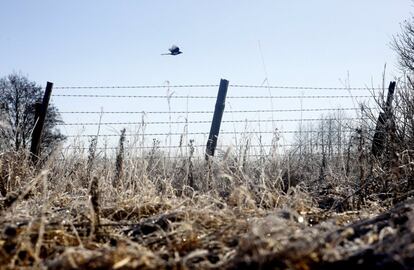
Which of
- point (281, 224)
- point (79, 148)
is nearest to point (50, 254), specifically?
point (281, 224)

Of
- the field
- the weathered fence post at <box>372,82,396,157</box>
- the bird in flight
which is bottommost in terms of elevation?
the field

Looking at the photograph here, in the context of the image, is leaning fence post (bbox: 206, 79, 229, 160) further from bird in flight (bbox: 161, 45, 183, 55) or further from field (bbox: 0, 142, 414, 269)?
field (bbox: 0, 142, 414, 269)

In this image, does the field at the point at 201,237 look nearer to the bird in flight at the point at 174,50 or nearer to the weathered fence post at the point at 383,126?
the weathered fence post at the point at 383,126

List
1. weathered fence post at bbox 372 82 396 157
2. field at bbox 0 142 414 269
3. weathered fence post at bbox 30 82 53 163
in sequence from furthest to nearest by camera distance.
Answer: weathered fence post at bbox 30 82 53 163 → weathered fence post at bbox 372 82 396 157 → field at bbox 0 142 414 269

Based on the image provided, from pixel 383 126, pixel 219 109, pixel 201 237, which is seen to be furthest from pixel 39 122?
pixel 201 237

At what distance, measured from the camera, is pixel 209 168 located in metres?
4.69

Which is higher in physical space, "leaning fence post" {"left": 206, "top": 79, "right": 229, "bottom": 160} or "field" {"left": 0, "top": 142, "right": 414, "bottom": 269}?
"leaning fence post" {"left": 206, "top": 79, "right": 229, "bottom": 160}

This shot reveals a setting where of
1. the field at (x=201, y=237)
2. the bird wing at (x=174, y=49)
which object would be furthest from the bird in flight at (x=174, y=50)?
the field at (x=201, y=237)

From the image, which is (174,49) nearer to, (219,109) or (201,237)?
(219,109)

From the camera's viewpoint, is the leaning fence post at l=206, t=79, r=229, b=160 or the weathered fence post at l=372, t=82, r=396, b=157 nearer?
the weathered fence post at l=372, t=82, r=396, b=157

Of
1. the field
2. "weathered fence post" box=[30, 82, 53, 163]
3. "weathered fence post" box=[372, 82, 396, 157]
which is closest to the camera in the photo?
the field

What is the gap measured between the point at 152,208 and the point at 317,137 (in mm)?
5204

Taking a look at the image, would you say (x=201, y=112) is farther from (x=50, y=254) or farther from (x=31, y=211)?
(x=50, y=254)

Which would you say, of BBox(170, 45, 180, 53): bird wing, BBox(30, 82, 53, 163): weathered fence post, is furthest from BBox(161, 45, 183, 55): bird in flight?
BBox(30, 82, 53, 163): weathered fence post
